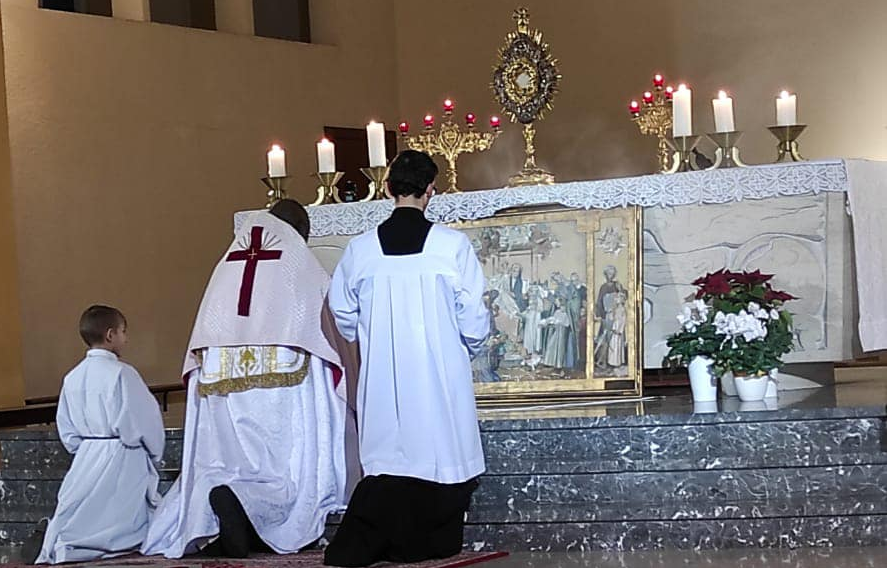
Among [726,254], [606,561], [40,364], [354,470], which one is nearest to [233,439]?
[354,470]

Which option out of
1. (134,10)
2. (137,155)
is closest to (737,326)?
(137,155)

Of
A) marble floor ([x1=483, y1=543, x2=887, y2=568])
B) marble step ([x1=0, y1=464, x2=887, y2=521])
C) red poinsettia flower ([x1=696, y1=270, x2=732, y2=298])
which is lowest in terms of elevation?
marble floor ([x1=483, y1=543, x2=887, y2=568])

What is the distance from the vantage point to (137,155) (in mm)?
11438

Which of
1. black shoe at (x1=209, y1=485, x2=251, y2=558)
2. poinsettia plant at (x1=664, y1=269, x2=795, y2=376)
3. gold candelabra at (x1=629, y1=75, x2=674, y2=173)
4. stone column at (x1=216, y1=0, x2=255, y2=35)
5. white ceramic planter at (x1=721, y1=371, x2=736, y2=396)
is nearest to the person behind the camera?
black shoe at (x1=209, y1=485, x2=251, y2=558)

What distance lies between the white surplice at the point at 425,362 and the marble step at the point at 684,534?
40 cm

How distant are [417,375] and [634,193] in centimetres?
209


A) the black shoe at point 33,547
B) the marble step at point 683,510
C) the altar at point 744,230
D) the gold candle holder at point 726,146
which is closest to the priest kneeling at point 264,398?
the black shoe at point 33,547

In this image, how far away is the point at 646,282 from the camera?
24.9 ft

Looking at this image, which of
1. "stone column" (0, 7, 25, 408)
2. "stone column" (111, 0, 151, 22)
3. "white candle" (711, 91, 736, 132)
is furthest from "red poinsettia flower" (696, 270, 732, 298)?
"stone column" (111, 0, 151, 22)

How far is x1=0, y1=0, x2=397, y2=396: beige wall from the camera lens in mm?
10750

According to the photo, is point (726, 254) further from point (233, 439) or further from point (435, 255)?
point (233, 439)

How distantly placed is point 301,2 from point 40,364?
418 cm

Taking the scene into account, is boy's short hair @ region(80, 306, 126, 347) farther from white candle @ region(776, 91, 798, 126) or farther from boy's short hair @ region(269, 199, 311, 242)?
white candle @ region(776, 91, 798, 126)

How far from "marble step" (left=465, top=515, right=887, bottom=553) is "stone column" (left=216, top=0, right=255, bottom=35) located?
7536mm
